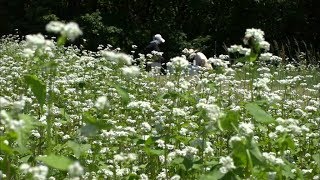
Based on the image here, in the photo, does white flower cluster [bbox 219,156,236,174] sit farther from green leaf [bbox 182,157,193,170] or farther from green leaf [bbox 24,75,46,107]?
green leaf [bbox 24,75,46,107]

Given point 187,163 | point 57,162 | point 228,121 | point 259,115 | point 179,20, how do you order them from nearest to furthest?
point 57,162, point 228,121, point 259,115, point 187,163, point 179,20

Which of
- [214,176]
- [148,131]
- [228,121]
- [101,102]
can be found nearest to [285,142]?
[228,121]

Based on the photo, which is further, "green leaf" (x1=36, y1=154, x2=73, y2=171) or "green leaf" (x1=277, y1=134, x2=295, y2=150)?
"green leaf" (x1=277, y1=134, x2=295, y2=150)

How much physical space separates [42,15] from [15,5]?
125 inches

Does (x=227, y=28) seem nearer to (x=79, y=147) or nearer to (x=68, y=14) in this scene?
(x=68, y=14)

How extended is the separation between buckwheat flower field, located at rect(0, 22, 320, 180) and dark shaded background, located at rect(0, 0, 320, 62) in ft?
33.3

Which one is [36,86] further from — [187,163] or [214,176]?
[214,176]

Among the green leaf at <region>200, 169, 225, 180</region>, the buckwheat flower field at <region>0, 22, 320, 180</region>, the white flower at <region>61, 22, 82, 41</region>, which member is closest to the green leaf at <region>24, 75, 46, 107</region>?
the buckwheat flower field at <region>0, 22, 320, 180</region>

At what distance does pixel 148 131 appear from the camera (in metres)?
3.86

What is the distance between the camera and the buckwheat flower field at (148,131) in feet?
7.62

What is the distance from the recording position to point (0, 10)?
20062mm

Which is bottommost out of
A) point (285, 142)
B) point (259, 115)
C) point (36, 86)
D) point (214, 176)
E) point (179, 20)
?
point (214, 176)

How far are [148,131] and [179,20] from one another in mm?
15528

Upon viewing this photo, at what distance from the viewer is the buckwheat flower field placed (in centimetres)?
232
